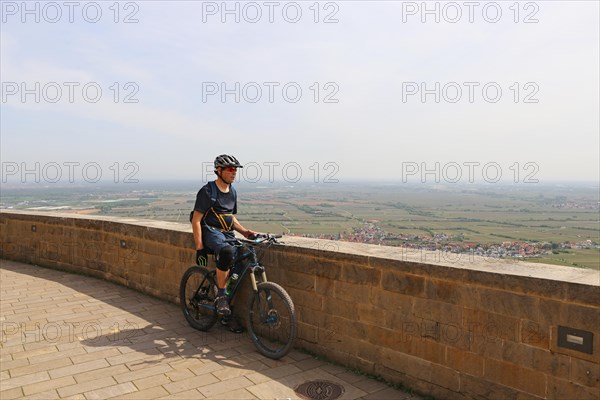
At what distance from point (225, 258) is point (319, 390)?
65.4 inches

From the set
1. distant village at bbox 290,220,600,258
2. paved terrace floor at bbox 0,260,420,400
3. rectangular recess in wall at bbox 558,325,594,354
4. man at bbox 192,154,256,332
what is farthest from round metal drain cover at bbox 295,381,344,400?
rectangular recess in wall at bbox 558,325,594,354

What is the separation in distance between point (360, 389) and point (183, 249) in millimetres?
3266

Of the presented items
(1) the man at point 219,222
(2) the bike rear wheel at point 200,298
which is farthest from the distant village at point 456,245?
(2) the bike rear wheel at point 200,298

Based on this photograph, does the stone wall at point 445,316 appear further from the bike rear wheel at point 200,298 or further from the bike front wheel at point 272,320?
the bike rear wheel at point 200,298

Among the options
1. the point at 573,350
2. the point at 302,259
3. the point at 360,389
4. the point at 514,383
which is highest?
the point at 302,259

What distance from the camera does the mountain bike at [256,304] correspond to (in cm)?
429

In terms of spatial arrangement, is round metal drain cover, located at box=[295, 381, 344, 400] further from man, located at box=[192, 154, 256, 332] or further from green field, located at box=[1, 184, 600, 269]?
green field, located at box=[1, 184, 600, 269]

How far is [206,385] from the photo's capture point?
3.69 meters

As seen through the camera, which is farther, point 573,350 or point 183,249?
point 183,249

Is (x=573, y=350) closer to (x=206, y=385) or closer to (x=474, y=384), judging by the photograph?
(x=474, y=384)

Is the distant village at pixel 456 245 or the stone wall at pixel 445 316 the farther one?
the distant village at pixel 456 245

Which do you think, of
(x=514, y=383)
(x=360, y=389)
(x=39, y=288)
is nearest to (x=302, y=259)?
(x=360, y=389)

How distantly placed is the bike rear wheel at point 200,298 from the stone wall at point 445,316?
853 mm

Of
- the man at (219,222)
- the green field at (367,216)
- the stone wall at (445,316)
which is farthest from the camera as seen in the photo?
the green field at (367,216)
